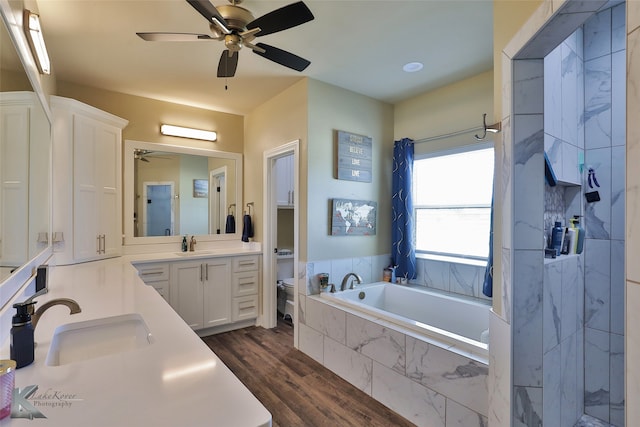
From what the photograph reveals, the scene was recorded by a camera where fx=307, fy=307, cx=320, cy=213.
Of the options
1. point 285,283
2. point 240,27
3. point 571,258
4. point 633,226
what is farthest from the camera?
point 285,283

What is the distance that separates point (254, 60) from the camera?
270 cm

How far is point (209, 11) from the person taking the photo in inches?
60.9

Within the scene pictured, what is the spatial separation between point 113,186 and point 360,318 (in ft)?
8.96

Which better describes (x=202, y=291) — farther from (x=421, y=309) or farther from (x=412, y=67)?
(x=412, y=67)

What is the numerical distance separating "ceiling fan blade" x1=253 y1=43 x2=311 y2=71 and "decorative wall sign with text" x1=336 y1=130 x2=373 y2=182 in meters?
1.16

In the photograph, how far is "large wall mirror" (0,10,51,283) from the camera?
3.63ft

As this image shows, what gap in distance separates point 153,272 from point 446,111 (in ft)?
11.3

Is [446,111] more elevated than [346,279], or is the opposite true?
[446,111]

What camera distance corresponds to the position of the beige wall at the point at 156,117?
324cm

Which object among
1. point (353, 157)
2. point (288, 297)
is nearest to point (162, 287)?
point (288, 297)

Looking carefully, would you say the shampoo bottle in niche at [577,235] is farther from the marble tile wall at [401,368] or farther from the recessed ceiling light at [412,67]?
the recessed ceiling light at [412,67]

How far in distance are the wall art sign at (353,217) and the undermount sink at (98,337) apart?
6.80 ft

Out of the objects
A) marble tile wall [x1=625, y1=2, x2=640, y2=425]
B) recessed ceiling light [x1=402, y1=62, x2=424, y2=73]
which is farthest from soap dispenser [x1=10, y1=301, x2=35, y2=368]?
recessed ceiling light [x1=402, y1=62, x2=424, y2=73]

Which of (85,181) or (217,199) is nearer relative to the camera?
(85,181)
